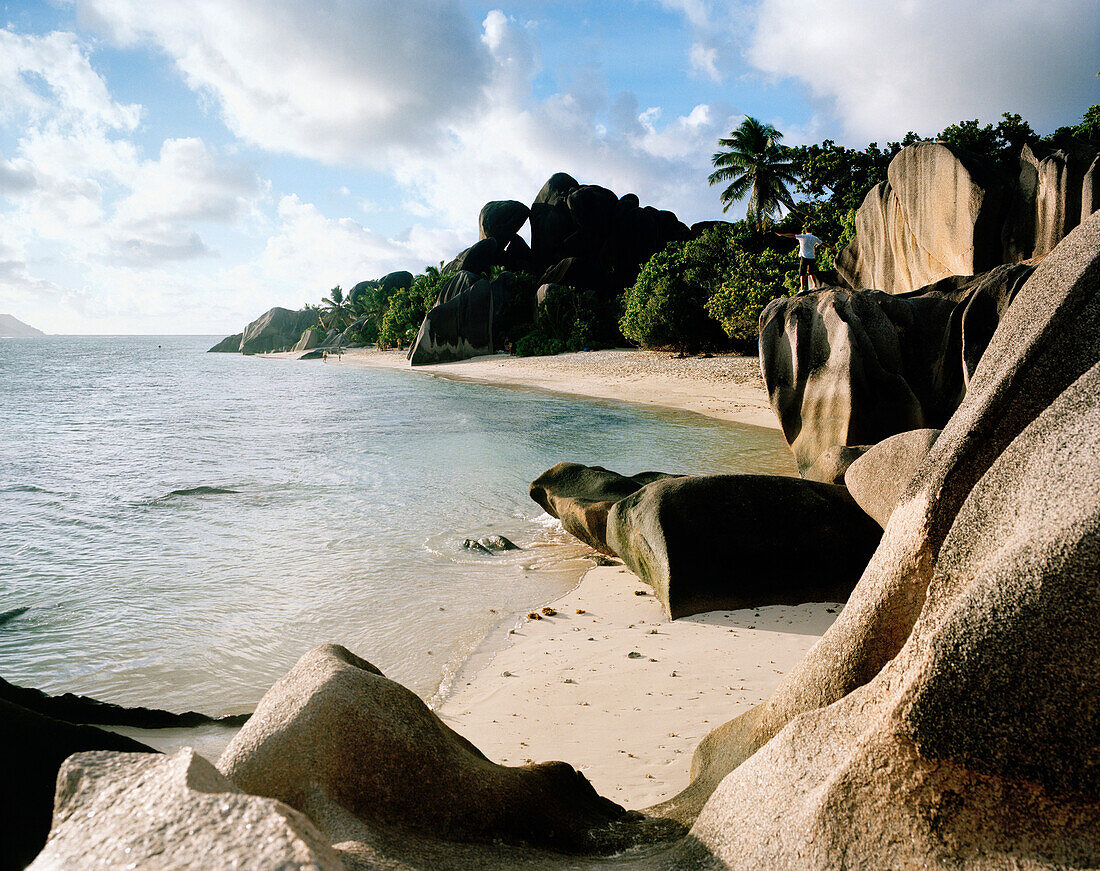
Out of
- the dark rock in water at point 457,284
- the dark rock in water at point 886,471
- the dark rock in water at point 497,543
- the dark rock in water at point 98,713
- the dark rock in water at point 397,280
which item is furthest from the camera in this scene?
the dark rock in water at point 397,280

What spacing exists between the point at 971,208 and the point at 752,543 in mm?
12998

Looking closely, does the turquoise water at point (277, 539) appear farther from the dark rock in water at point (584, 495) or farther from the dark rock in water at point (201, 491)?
the dark rock in water at point (584, 495)

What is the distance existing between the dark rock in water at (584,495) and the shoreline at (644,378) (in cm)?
766

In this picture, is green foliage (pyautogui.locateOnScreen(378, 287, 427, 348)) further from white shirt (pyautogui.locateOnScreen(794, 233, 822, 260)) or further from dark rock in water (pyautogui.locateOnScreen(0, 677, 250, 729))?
dark rock in water (pyautogui.locateOnScreen(0, 677, 250, 729))

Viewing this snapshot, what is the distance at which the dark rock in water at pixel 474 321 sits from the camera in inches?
1837

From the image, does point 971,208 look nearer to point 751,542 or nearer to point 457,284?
point 751,542

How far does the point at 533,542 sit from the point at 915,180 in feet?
45.3

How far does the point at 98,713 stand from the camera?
4.07 meters

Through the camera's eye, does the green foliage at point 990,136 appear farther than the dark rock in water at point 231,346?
No

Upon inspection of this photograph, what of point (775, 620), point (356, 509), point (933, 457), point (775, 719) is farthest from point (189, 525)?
point (933, 457)

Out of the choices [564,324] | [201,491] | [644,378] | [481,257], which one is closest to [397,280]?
[481,257]

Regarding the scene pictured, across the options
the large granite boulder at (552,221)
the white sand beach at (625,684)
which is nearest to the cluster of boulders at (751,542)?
the white sand beach at (625,684)

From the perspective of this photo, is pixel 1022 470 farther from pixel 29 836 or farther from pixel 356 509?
pixel 356 509

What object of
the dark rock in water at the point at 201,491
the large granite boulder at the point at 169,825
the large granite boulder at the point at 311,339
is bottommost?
the dark rock in water at the point at 201,491
